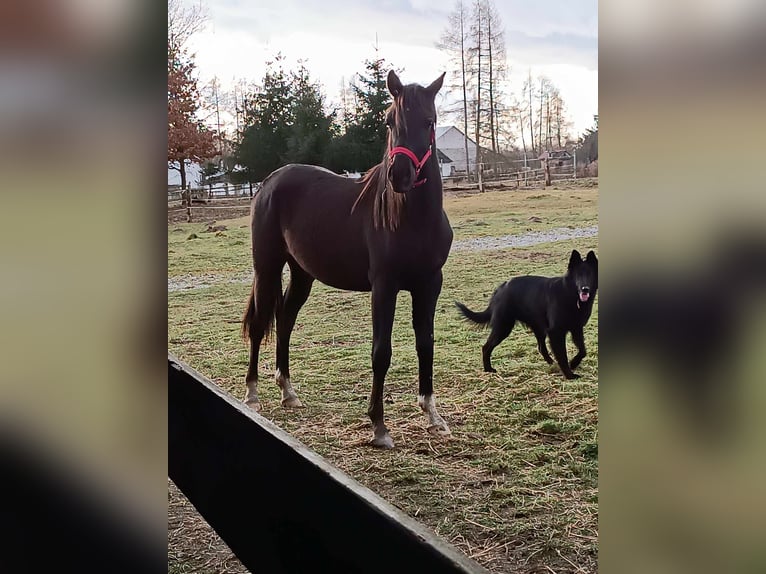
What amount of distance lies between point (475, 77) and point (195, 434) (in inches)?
213

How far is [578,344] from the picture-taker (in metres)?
3.62

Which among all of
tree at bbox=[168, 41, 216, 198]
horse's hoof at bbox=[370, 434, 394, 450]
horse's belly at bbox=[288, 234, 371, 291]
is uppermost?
tree at bbox=[168, 41, 216, 198]

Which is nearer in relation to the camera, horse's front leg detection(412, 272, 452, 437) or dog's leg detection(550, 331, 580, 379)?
horse's front leg detection(412, 272, 452, 437)

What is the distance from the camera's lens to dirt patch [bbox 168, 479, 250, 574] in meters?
1.81

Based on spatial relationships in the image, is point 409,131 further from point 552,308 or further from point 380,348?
point 552,308

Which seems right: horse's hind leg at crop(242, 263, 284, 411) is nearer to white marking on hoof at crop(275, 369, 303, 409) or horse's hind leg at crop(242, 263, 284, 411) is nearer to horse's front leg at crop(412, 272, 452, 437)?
white marking on hoof at crop(275, 369, 303, 409)

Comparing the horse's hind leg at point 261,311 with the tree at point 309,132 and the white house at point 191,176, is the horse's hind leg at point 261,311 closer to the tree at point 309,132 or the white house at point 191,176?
the tree at point 309,132

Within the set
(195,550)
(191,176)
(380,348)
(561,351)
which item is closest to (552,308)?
(561,351)

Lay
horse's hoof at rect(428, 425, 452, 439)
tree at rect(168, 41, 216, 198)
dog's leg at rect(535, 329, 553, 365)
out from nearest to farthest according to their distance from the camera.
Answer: horse's hoof at rect(428, 425, 452, 439) → dog's leg at rect(535, 329, 553, 365) → tree at rect(168, 41, 216, 198)

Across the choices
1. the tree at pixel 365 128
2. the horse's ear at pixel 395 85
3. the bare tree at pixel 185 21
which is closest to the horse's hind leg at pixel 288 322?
the horse's ear at pixel 395 85
